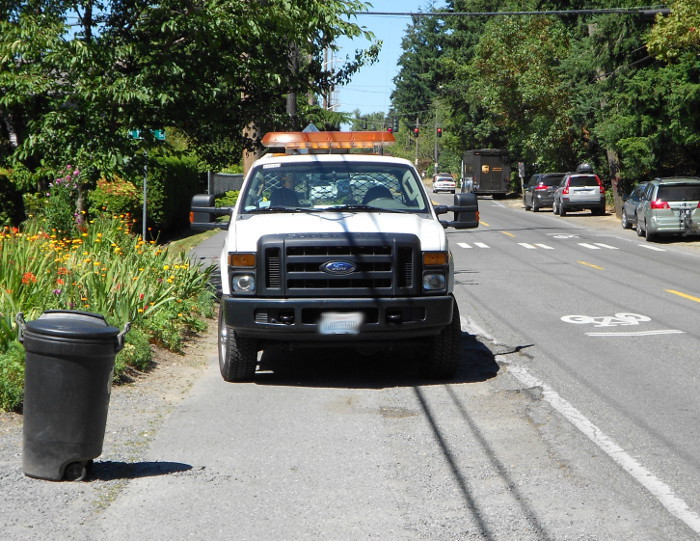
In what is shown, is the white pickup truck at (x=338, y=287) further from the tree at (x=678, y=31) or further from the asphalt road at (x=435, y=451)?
the tree at (x=678, y=31)

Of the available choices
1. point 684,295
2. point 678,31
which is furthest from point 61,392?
point 678,31

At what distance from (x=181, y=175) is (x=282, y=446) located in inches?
933

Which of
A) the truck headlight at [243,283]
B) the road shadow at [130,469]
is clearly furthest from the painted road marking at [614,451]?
the road shadow at [130,469]

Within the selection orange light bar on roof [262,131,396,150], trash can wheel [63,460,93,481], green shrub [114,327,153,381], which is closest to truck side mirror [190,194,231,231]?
green shrub [114,327,153,381]

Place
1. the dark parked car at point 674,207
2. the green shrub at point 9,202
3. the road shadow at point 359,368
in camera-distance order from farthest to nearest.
→ 1. the dark parked car at point 674,207
2. the green shrub at point 9,202
3. the road shadow at point 359,368

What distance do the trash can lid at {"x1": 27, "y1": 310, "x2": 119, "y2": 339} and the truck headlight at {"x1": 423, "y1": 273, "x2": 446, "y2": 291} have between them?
3265 millimetres

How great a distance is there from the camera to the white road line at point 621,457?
204 inches

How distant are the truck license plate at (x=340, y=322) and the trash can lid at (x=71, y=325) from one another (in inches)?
102

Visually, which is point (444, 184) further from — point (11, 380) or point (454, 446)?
point (454, 446)

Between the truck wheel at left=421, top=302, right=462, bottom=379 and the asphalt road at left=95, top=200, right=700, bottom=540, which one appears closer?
the asphalt road at left=95, top=200, right=700, bottom=540

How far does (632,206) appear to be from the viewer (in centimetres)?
3206

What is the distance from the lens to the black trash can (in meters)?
5.52

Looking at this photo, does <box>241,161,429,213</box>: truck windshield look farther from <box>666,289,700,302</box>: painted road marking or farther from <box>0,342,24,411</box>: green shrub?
<box>666,289,700,302</box>: painted road marking

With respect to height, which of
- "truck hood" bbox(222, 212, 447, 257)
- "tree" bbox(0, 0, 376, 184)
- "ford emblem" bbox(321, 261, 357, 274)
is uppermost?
"tree" bbox(0, 0, 376, 184)
